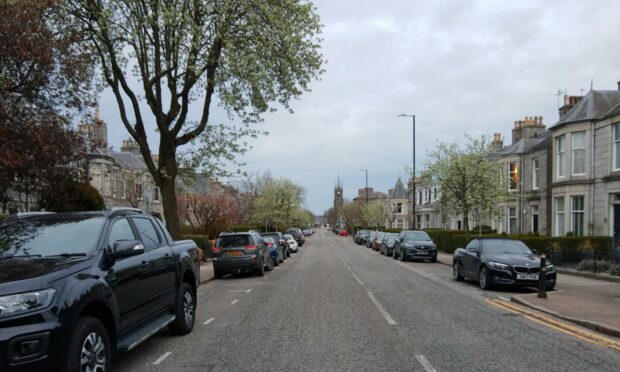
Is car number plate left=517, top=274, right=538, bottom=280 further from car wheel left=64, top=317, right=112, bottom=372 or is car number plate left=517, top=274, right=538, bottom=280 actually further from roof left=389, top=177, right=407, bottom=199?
roof left=389, top=177, right=407, bottom=199

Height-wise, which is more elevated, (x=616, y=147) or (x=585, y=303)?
(x=616, y=147)

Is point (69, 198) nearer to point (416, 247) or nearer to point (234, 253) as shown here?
point (234, 253)

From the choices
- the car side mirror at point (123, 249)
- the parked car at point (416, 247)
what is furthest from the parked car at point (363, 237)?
the car side mirror at point (123, 249)

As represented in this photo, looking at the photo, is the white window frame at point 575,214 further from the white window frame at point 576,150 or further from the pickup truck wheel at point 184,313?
the pickup truck wheel at point 184,313

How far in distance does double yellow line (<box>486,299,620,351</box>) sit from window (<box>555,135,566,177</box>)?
1898cm

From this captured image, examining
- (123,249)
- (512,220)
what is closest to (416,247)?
(512,220)

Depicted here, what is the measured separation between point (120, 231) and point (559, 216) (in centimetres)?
2709

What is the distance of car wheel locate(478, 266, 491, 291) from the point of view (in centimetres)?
1377

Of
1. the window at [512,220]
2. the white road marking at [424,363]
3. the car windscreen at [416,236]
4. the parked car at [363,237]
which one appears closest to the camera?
the white road marking at [424,363]

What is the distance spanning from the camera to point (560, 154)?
91.2ft

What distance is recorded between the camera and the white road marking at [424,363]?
19.3ft

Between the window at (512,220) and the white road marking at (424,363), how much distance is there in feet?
107

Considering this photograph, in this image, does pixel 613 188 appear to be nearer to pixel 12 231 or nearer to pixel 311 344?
pixel 311 344

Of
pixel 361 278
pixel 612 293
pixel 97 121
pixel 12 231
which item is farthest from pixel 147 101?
pixel 612 293
